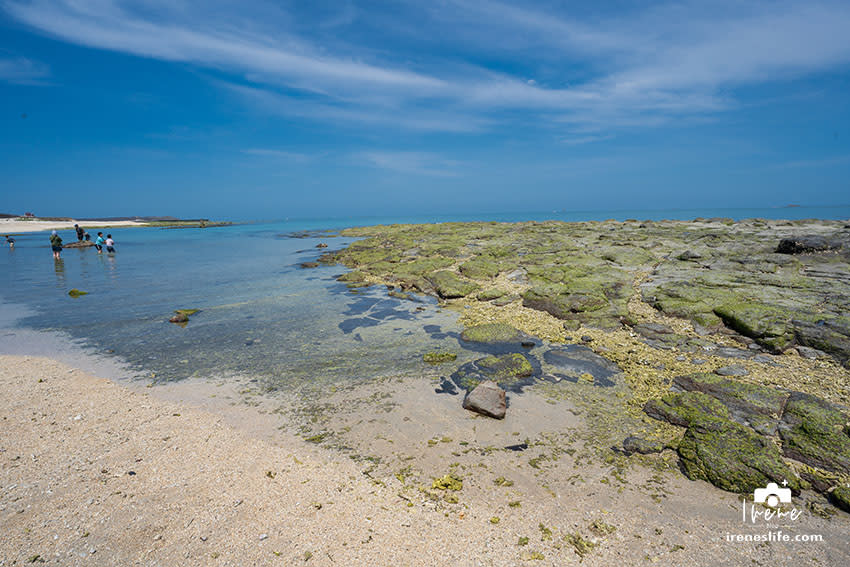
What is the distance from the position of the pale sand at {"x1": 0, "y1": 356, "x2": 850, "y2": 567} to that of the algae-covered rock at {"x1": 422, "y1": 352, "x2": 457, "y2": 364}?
3.27 m

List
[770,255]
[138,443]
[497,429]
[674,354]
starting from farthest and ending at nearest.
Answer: [770,255] → [674,354] → [497,429] → [138,443]

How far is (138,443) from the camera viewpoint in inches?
240

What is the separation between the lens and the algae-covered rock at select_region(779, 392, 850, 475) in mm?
5324

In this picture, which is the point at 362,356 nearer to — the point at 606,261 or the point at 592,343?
the point at 592,343

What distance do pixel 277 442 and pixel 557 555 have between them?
454cm

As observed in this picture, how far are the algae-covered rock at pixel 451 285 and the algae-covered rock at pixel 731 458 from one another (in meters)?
10.9

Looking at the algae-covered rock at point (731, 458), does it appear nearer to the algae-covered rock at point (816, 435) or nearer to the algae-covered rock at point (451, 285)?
the algae-covered rock at point (816, 435)

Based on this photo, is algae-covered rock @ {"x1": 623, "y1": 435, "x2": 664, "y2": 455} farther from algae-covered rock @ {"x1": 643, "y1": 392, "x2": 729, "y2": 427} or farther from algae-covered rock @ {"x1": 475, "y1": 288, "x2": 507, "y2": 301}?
algae-covered rock @ {"x1": 475, "y1": 288, "x2": 507, "y2": 301}

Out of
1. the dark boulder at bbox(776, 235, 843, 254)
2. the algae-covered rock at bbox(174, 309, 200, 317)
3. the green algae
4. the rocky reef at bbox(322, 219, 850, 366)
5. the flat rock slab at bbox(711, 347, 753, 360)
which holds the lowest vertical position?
the green algae

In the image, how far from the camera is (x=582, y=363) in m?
9.27

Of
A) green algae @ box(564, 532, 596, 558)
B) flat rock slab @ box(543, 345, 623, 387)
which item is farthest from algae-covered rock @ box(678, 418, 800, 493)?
flat rock slab @ box(543, 345, 623, 387)

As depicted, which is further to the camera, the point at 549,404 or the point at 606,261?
the point at 606,261

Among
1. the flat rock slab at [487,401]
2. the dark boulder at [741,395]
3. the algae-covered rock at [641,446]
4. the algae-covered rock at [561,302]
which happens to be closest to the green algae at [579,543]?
the algae-covered rock at [641,446]

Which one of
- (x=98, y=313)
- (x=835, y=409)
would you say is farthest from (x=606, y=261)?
(x=98, y=313)
